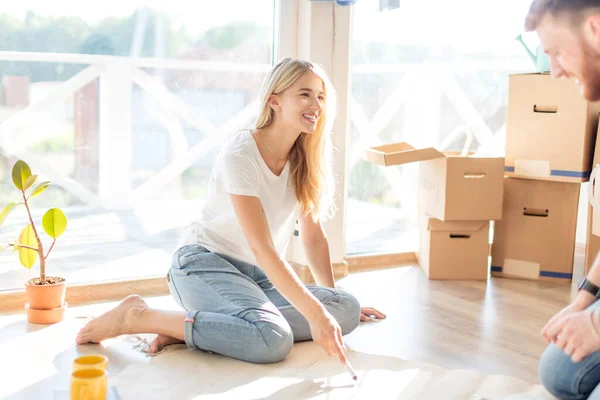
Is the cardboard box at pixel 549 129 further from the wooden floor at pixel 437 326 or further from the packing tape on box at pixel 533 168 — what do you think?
the wooden floor at pixel 437 326

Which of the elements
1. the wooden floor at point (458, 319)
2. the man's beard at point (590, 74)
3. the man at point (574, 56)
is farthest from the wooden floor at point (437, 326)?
the man's beard at point (590, 74)

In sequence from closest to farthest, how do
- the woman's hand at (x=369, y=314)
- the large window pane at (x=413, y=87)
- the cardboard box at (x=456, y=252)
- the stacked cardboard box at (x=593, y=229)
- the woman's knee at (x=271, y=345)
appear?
the woman's knee at (x=271, y=345) → the woman's hand at (x=369, y=314) → the stacked cardboard box at (x=593, y=229) → the cardboard box at (x=456, y=252) → the large window pane at (x=413, y=87)

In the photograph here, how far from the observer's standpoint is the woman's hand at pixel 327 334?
173 cm

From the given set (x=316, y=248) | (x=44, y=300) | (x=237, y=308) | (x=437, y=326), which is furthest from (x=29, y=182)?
(x=437, y=326)

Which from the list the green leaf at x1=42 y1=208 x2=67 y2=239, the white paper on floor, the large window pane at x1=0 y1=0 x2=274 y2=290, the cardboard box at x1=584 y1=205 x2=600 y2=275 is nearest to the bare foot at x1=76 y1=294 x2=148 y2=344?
the white paper on floor

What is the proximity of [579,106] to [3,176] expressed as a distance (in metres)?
2.08

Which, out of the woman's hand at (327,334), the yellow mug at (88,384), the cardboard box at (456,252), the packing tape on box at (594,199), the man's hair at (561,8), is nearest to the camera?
the man's hair at (561,8)

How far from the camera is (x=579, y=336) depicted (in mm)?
1387

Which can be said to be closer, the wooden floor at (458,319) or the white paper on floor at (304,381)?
Answer: the white paper on floor at (304,381)

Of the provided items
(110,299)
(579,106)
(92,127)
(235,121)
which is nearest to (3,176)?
(92,127)

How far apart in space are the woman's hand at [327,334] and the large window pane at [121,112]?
3.90 feet

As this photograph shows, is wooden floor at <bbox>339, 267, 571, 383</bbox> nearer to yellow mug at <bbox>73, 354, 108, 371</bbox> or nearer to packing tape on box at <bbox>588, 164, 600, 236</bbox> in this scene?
packing tape on box at <bbox>588, 164, 600, 236</bbox>

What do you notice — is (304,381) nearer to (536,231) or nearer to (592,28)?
(592,28)

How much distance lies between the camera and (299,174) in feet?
7.21
